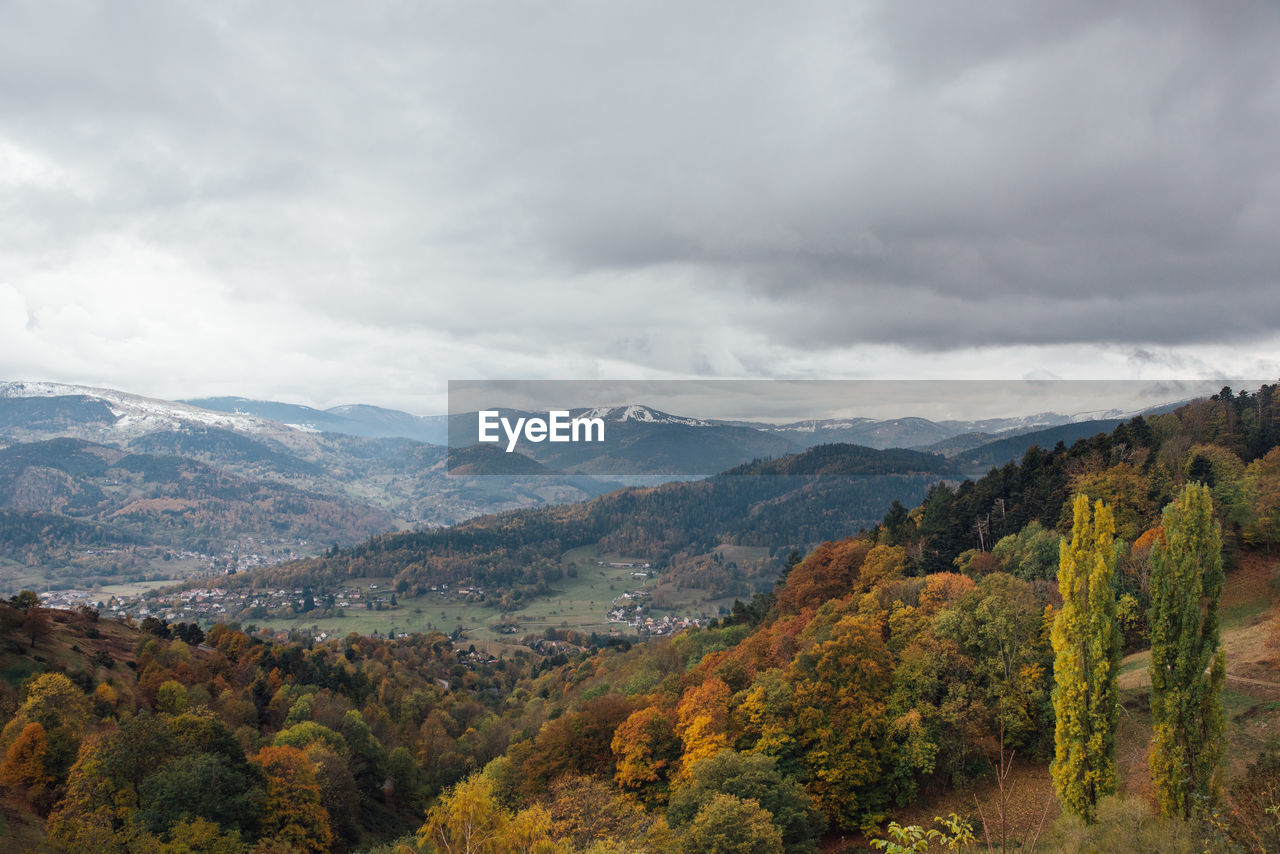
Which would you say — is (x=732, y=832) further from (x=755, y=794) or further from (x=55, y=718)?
(x=55, y=718)

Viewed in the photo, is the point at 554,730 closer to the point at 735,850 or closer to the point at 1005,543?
the point at 735,850

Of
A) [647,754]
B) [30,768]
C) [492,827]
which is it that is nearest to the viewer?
[492,827]

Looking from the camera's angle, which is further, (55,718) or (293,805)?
(55,718)

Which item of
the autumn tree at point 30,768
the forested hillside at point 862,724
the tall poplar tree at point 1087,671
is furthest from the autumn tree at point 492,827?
the autumn tree at point 30,768

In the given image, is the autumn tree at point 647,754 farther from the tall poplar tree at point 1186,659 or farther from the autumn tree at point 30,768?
the autumn tree at point 30,768

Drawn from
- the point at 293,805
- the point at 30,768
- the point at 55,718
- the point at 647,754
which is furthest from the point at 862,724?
the point at 55,718

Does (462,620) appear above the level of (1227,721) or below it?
below

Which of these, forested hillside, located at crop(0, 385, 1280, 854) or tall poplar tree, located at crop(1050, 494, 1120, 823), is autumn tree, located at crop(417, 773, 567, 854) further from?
tall poplar tree, located at crop(1050, 494, 1120, 823)
